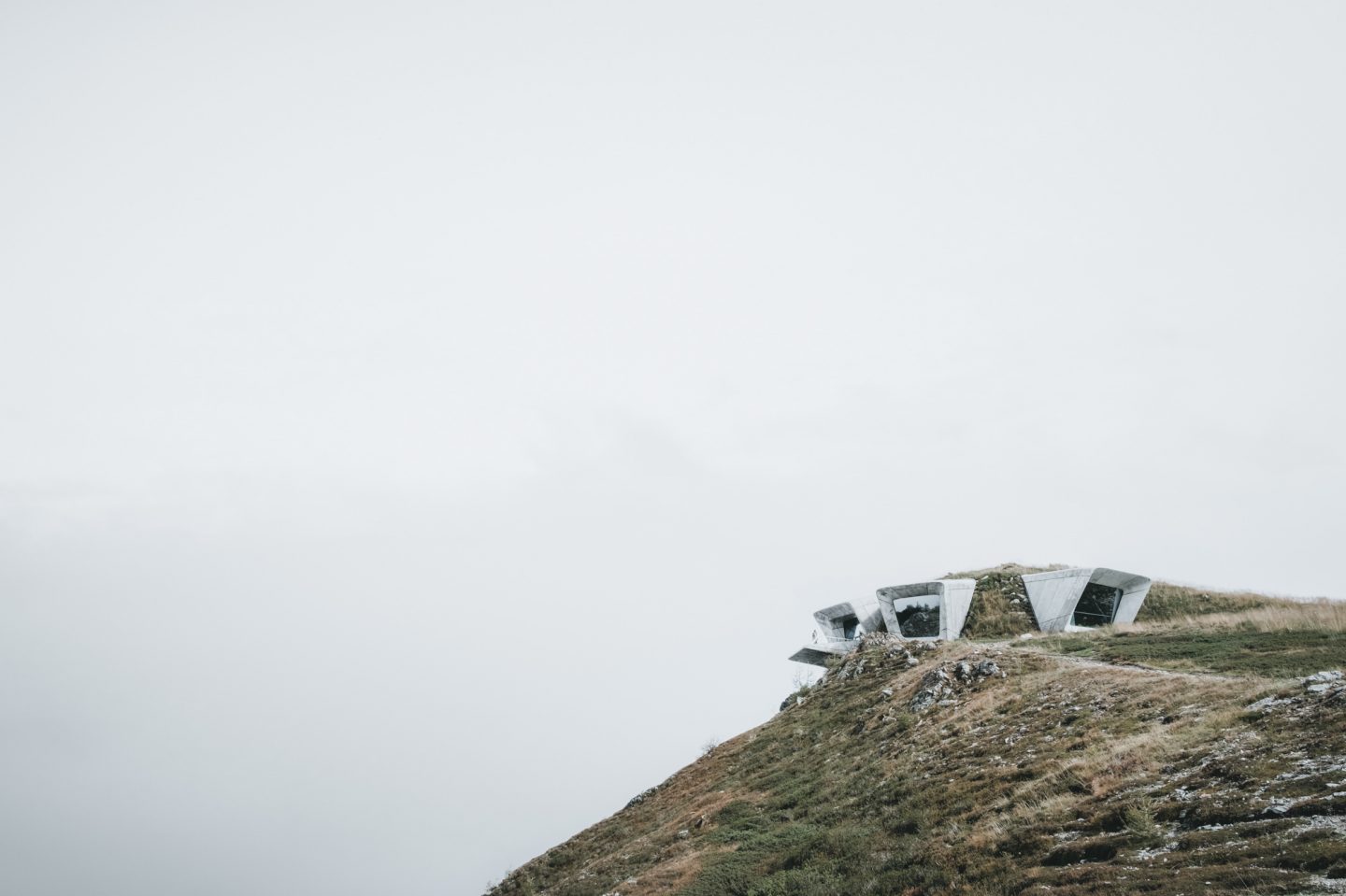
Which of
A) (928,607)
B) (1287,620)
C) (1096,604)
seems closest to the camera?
(1287,620)

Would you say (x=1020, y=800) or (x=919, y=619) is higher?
(x=919, y=619)

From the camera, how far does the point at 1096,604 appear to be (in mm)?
56812

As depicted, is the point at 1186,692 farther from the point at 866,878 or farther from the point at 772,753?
the point at 772,753

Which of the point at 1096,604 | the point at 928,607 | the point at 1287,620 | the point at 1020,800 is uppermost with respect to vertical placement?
the point at 928,607

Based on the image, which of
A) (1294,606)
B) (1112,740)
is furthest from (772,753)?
(1294,606)

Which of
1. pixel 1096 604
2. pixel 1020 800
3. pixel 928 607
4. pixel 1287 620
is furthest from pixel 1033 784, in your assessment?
pixel 1096 604

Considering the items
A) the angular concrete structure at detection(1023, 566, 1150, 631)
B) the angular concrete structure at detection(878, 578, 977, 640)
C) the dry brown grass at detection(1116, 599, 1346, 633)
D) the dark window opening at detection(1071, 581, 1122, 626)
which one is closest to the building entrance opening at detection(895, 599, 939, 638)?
the angular concrete structure at detection(878, 578, 977, 640)

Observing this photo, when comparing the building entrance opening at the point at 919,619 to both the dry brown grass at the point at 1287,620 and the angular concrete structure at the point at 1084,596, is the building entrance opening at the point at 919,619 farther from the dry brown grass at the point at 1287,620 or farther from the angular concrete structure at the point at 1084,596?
the dry brown grass at the point at 1287,620

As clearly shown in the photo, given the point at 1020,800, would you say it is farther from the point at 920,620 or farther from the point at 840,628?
the point at 840,628

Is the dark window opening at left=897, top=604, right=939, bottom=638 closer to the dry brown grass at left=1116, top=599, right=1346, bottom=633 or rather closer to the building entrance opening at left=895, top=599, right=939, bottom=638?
the building entrance opening at left=895, top=599, right=939, bottom=638

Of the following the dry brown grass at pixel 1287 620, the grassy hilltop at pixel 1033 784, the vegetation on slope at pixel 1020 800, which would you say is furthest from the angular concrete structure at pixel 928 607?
the vegetation on slope at pixel 1020 800

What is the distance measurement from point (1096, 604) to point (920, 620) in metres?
13.6

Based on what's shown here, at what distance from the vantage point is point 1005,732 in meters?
23.4

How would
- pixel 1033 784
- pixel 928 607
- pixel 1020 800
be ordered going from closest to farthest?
1. pixel 1020 800
2. pixel 1033 784
3. pixel 928 607
